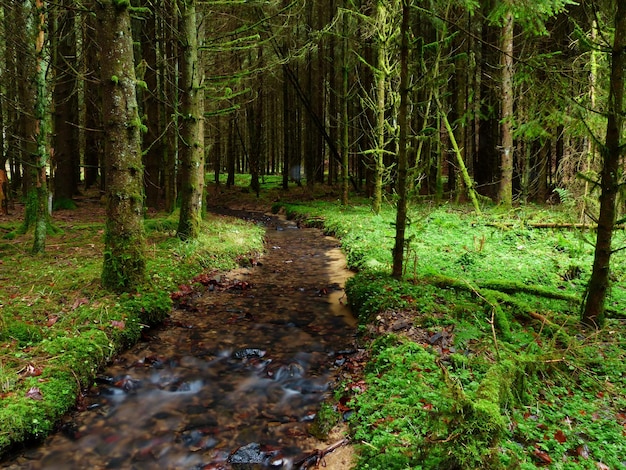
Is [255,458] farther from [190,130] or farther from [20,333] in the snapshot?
[190,130]

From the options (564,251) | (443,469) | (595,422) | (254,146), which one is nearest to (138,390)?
(443,469)

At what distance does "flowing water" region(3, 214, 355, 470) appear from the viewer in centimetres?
397

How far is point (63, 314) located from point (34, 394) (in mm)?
1864

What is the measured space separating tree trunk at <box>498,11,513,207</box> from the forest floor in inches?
189

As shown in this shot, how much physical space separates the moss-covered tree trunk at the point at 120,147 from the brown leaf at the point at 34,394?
8.66 ft

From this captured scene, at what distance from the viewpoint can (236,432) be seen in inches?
171

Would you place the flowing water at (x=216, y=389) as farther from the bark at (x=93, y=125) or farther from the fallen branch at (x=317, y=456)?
the bark at (x=93, y=125)

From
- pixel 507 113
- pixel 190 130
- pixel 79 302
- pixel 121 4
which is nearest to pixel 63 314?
pixel 79 302

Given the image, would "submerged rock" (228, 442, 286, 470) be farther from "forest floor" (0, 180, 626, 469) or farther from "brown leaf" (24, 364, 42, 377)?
"brown leaf" (24, 364, 42, 377)

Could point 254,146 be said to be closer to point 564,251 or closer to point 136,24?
point 136,24

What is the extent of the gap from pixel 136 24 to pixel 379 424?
54.4 ft

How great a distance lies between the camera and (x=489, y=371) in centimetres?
386

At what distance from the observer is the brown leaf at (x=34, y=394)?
13.6 feet

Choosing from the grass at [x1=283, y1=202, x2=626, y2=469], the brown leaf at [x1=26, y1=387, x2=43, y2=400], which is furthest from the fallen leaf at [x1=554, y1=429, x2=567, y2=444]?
the brown leaf at [x1=26, y1=387, x2=43, y2=400]
